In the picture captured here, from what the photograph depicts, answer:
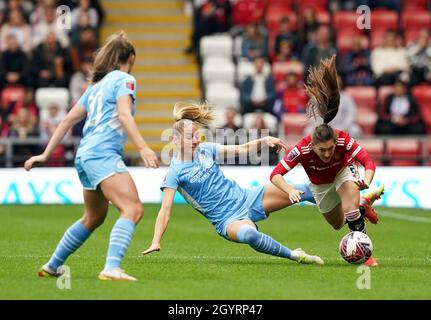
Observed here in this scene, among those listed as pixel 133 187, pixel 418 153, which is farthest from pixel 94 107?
pixel 418 153

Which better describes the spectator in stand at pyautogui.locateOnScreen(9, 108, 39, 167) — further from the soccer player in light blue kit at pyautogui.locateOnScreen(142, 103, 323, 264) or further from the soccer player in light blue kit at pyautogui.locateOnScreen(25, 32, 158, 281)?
the soccer player in light blue kit at pyautogui.locateOnScreen(25, 32, 158, 281)

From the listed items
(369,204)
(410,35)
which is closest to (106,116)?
(369,204)

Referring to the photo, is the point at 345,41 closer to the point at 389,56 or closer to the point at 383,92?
the point at 389,56

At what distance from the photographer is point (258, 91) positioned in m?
22.4

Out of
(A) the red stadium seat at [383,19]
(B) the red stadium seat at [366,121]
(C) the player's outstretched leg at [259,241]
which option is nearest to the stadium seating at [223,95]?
(B) the red stadium seat at [366,121]

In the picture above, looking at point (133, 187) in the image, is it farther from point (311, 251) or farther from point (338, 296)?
point (311, 251)

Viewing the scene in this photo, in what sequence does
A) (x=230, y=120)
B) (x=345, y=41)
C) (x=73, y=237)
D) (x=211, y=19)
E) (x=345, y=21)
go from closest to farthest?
(x=73, y=237) < (x=230, y=120) < (x=211, y=19) < (x=345, y=41) < (x=345, y=21)

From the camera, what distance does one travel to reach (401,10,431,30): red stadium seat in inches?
1001

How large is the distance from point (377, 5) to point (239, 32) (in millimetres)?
3287

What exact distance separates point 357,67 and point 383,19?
2.51m

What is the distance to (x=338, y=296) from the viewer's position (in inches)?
341

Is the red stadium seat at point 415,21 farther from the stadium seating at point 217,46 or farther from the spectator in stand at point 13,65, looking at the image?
the spectator in stand at point 13,65

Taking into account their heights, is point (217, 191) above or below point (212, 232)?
above

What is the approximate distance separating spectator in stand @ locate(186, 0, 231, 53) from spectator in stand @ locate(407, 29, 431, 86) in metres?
3.83
